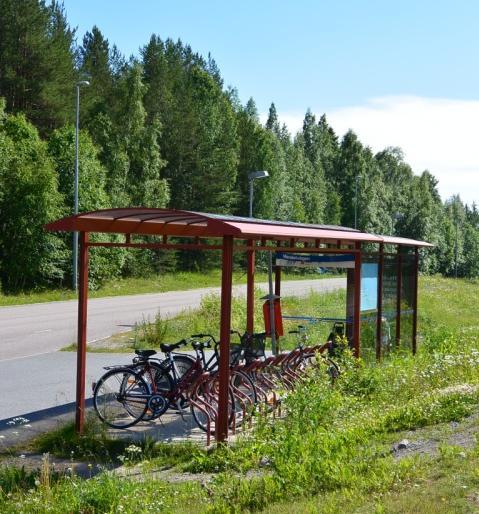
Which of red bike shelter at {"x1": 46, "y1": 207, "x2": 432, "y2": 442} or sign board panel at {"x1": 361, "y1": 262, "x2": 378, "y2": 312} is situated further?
sign board panel at {"x1": 361, "y1": 262, "x2": 378, "y2": 312}

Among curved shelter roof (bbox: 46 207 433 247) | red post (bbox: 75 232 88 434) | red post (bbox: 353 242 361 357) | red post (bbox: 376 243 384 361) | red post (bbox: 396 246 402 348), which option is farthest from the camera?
red post (bbox: 396 246 402 348)

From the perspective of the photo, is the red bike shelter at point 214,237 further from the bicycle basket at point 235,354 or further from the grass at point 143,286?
the grass at point 143,286

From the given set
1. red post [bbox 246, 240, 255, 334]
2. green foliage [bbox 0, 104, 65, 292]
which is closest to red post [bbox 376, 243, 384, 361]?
red post [bbox 246, 240, 255, 334]

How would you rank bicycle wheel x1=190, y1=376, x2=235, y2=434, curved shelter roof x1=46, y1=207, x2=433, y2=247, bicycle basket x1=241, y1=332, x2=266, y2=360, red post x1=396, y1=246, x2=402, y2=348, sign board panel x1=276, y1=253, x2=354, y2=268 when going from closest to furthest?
curved shelter roof x1=46, y1=207, x2=433, y2=247 → bicycle wheel x1=190, y1=376, x2=235, y2=434 → bicycle basket x1=241, y1=332, x2=266, y2=360 → sign board panel x1=276, y1=253, x2=354, y2=268 → red post x1=396, y1=246, x2=402, y2=348

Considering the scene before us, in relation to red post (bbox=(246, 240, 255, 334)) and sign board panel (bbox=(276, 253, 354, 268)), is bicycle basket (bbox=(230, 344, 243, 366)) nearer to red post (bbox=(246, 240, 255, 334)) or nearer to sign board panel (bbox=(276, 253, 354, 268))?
red post (bbox=(246, 240, 255, 334))

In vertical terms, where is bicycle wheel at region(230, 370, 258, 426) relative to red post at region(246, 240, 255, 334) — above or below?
below

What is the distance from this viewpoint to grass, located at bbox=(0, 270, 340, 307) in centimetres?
3056

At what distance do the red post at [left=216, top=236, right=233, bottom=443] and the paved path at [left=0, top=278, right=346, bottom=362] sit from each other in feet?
27.2

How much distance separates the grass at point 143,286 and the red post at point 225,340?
2151 cm

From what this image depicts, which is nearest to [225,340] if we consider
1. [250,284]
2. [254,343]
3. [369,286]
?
[254,343]

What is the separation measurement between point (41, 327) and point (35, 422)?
37.9 feet

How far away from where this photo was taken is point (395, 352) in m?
14.0

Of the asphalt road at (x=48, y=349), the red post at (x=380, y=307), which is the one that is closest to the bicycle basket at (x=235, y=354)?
the asphalt road at (x=48, y=349)

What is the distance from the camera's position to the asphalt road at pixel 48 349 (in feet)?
34.5
